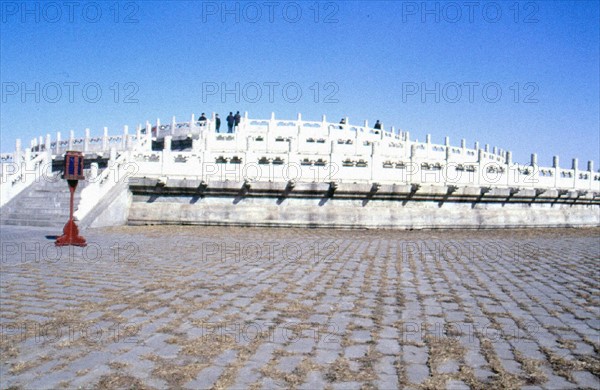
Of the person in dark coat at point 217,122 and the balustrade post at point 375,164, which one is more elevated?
the person in dark coat at point 217,122

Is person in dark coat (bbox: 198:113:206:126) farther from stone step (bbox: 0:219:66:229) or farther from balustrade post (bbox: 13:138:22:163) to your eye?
stone step (bbox: 0:219:66:229)

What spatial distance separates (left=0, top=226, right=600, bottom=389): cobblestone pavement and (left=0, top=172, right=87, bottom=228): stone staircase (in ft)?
19.7

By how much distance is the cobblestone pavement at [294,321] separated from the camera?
10.3 feet

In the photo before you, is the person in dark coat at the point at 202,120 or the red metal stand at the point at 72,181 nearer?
the red metal stand at the point at 72,181

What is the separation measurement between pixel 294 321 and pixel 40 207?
13.8 meters

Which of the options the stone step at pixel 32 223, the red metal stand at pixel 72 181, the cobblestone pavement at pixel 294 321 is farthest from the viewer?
the stone step at pixel 32 223

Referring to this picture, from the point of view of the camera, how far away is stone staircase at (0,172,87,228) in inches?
564

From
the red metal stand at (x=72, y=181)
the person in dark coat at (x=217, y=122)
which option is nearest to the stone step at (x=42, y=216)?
the red metal stand at (x=72, y=181)

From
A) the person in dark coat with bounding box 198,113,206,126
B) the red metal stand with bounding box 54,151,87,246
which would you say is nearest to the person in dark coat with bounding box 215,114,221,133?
the person in dark coat with bounding box 198,113,206,126

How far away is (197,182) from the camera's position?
49.8ft

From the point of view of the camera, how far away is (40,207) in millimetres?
15258

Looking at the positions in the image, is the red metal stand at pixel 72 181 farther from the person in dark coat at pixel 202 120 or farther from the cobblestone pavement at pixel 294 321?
the person in dark coat at pixel 202 120

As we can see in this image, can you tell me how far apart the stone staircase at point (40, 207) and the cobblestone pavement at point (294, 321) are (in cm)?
601

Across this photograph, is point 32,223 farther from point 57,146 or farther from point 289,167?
point 57,146
